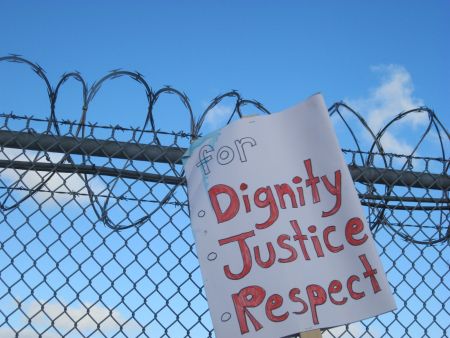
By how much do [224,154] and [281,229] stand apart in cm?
42

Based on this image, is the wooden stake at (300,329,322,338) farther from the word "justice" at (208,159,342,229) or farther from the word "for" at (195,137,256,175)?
the word "for" at (195,137,256,175)

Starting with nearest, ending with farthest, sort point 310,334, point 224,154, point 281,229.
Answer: point 310,334
point 281,229
point 224,154

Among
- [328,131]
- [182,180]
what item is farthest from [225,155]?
[328,131]

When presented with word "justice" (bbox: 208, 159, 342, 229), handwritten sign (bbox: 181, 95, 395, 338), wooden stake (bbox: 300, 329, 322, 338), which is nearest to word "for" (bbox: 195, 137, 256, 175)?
handwritten sign (bbox: 181, 95, 395, 338)

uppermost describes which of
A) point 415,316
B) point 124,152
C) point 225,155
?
point 124,152

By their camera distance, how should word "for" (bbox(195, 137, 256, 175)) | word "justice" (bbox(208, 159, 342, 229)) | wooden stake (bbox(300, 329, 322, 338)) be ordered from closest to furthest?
1. wooden stake (bbox(300, 329, 322, 338))
2. word "justice" (bbox(208, 159, 342, 229))
3. word "for" (bbox(195, 137, 256, 175))

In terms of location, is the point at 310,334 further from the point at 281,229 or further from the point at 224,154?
the point at 224,154

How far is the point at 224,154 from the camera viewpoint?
2.28m

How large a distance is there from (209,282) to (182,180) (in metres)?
0.56

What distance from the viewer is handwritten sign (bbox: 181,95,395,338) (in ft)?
6.50

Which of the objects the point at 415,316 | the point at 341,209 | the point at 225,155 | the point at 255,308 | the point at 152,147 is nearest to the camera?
the point at 255,308

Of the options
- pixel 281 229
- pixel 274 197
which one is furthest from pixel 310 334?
pixel 274 197

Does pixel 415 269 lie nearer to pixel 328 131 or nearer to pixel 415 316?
pixel 415 316

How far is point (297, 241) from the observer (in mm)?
2066
